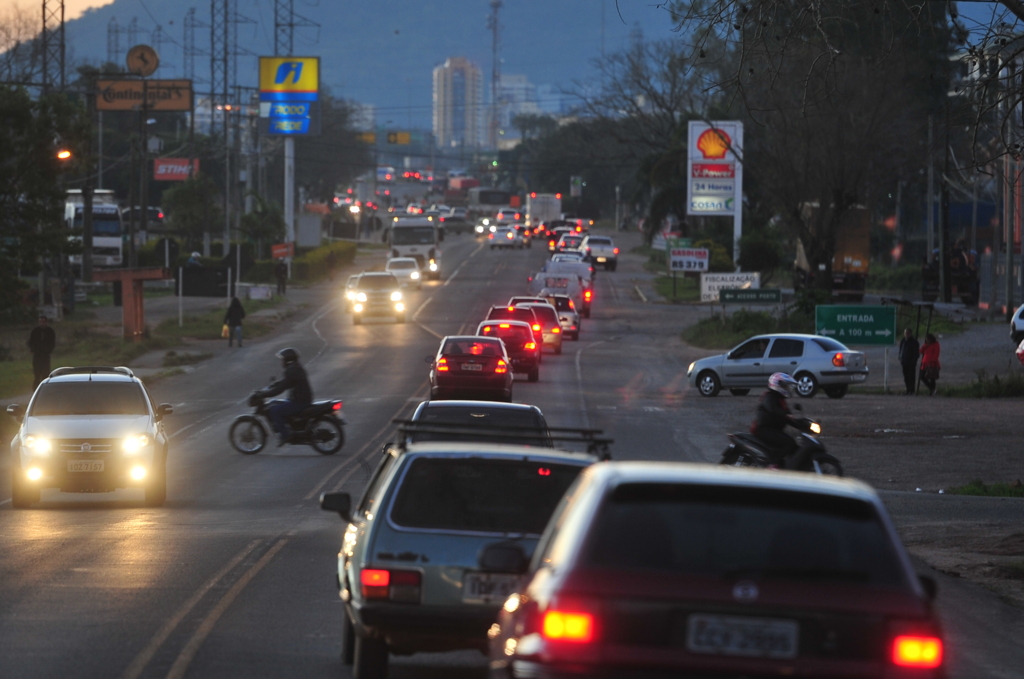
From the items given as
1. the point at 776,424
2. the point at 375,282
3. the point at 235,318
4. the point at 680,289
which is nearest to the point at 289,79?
the point at 680,289

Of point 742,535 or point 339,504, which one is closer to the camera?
point 742,535

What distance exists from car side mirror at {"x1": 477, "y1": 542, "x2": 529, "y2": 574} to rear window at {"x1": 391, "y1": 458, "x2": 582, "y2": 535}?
1186 mm

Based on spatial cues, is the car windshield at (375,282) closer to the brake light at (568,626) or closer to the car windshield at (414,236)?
the car windshield at (414,236)

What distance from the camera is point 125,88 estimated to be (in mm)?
A: 96312

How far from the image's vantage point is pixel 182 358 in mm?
41062

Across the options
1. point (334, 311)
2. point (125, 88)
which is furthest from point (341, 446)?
point (125, 88)

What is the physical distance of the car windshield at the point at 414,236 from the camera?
260 ft

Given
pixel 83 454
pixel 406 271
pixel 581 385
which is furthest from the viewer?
pixel 406 271

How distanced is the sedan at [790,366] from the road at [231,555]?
108 cm

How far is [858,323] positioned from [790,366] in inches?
88.7

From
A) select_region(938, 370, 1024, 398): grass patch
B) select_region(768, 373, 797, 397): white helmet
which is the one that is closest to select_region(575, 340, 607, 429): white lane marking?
select_region(938, 370, 1024, 398): grass patch

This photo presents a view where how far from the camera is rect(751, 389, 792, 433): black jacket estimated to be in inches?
637

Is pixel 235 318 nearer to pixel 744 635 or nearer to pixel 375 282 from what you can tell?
pixel 375 282

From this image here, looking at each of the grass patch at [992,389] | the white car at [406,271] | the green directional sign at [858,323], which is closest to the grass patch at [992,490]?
the grass patch at [992,389]
